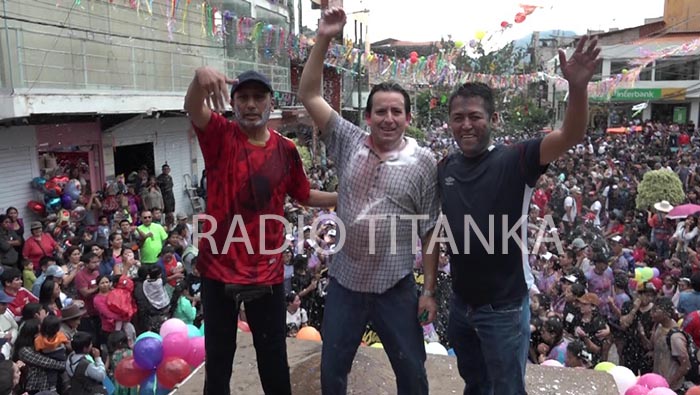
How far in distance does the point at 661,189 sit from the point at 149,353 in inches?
366

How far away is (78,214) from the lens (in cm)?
929

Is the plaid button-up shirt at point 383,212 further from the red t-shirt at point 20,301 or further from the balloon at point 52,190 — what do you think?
the balloon at point 52,190

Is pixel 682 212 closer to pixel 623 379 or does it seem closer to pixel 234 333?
pixel 623 379

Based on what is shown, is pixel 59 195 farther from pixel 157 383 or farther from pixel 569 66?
pixel 569 66

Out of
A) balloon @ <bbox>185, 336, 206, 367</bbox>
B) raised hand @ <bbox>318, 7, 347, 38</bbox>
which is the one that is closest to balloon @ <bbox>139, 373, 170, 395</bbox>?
balloon @ <bbox>185, 336, 206, 367</bbox>

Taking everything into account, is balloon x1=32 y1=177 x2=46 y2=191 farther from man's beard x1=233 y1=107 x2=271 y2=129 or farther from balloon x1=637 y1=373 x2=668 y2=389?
balloon x1=637 y1=373 x2=668 y2=389

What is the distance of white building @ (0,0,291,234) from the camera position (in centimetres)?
905

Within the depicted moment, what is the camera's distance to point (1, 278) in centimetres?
566

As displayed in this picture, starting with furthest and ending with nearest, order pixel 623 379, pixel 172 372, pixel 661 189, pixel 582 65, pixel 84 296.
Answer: pixel 661 189 < pixel 84 296 < pixel 623 379 < pixel 172 372 < pixel 582 65

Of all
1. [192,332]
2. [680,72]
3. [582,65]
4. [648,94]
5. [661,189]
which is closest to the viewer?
[582,65]

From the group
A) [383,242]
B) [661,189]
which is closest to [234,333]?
[383,242]

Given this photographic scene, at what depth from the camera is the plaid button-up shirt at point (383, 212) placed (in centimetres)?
246

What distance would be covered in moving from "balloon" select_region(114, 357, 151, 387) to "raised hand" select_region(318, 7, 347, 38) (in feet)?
9.64

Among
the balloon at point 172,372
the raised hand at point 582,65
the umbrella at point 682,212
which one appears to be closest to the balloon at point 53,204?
the balloon at point 172,372
